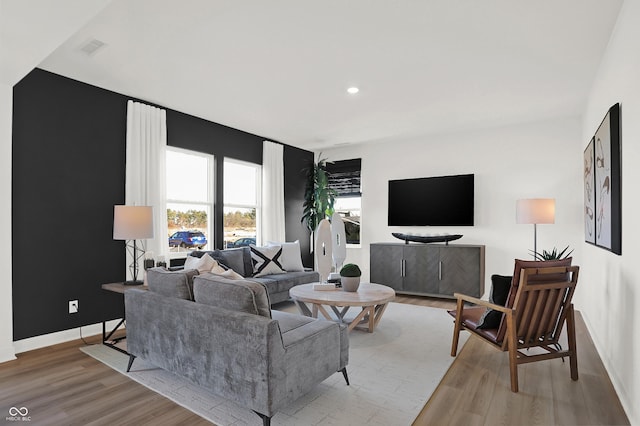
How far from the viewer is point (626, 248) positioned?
2.35 metres

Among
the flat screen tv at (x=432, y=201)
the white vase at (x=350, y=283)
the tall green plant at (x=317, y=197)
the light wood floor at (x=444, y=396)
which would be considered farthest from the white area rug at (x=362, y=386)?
the tall green plant at (x=317, y=197)

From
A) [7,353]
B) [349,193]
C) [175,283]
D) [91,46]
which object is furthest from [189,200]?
[349,193]

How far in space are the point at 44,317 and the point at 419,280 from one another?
A: 15.5 ft

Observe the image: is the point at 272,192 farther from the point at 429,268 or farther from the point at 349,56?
the point at 349,56

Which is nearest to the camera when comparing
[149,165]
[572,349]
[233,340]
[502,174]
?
[233,340]

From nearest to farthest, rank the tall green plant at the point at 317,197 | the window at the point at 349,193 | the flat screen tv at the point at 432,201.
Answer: the flat screen tv at the point at 432,201, the tall green plant at the point at 317,197, the window at the point at 349,193

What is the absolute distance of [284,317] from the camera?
2.64m

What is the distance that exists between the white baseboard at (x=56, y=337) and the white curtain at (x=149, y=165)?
0.74 metres

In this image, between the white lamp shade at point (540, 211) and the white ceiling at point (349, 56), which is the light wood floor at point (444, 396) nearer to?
the white lamp shade at point (540, 211)

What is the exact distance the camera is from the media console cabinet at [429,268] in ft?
17.3

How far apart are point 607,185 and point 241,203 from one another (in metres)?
4.57

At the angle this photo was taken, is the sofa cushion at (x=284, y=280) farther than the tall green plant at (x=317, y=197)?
No

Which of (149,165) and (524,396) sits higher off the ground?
(149,165)

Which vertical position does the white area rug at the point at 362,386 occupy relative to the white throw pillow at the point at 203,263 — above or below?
below
